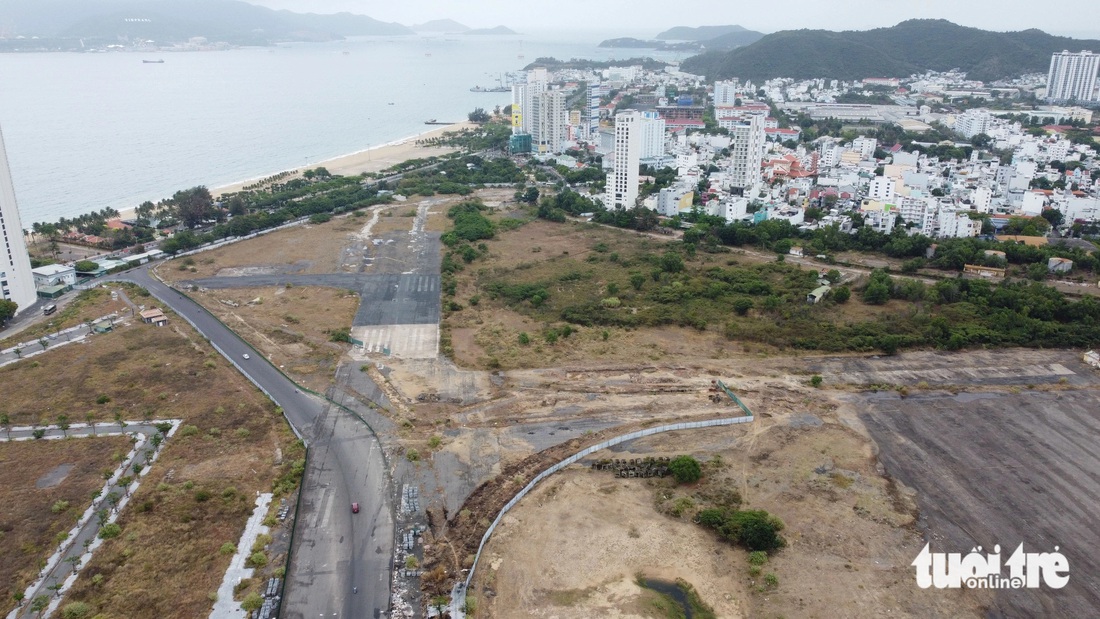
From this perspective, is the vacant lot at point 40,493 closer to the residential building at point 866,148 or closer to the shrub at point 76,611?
the shrub at point 76,611

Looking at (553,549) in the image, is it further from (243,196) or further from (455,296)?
(243,196)

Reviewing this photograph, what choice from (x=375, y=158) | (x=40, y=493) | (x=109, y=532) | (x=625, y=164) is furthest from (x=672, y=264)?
(x=375, y=158)

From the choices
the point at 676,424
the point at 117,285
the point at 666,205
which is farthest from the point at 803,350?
the point at 117,285

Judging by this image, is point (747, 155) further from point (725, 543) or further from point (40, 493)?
point (40, 493)

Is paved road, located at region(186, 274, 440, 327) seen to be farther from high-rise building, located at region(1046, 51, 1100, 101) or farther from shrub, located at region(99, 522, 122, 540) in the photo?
high-rise building, located at region(1046, 51, 1100, 101)

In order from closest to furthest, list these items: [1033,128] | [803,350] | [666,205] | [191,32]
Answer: [803,350]
[666,205]
[1033,128]
[191,32]

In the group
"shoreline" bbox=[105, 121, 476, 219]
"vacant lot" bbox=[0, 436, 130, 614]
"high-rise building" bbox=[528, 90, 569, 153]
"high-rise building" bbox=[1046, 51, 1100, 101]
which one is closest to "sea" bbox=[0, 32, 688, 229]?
"shoreline" bbox=[105, 121, 476, 219]
